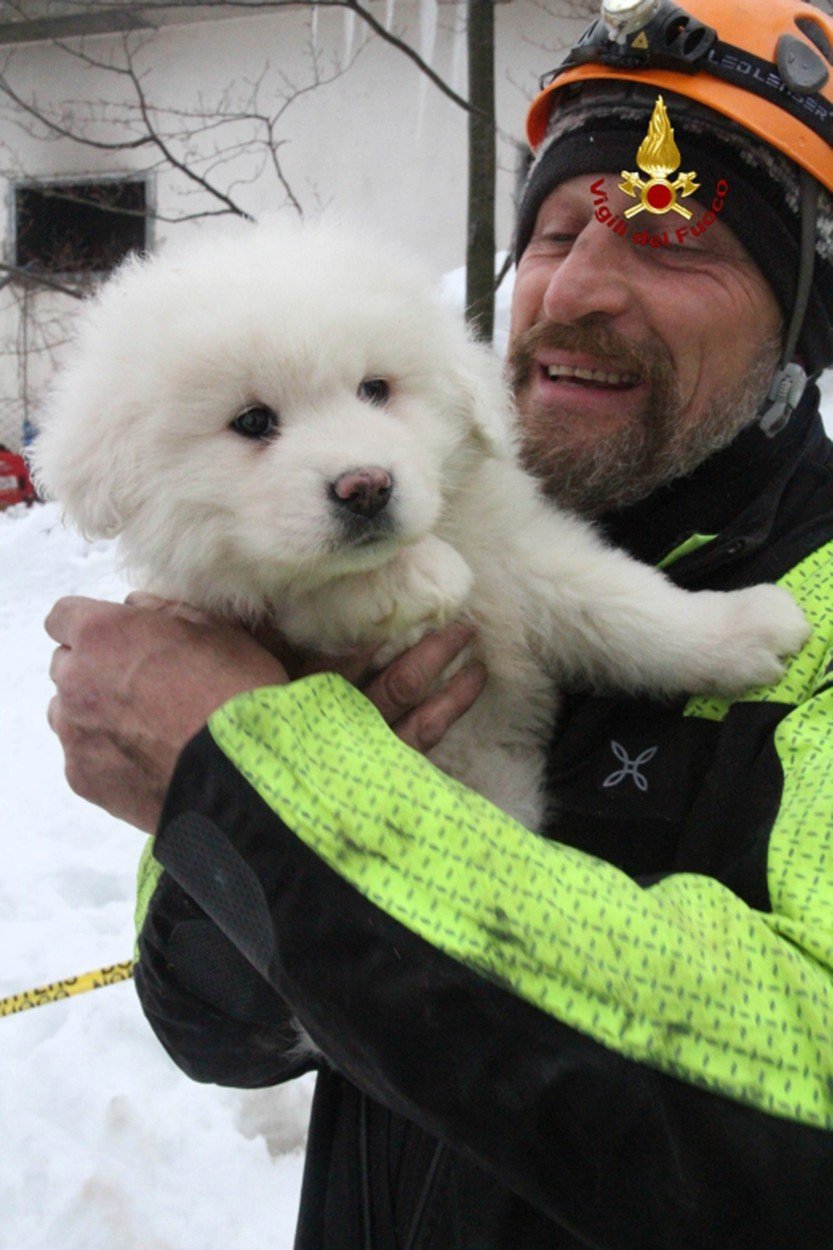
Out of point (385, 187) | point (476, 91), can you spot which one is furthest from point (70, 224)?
point (476, 91)

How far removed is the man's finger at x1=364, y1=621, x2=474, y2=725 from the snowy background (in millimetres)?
1055

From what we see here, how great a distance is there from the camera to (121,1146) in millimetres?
3215

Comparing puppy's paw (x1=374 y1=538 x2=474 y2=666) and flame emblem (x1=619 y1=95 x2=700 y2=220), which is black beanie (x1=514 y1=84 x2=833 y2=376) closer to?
flame emblem (x1=619 y1=95 x2=700 y2=220)

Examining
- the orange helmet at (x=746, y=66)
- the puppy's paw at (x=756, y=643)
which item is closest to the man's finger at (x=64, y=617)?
the puppy's paw at (x=756, y=643)

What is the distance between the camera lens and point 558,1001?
1.02m

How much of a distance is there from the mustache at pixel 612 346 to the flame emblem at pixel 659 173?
26 cm

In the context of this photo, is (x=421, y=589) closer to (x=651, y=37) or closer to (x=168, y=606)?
(x=168, y=606)

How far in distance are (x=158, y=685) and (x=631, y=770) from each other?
78 centimetres

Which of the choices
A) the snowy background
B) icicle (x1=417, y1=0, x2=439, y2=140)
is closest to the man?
the snowy background

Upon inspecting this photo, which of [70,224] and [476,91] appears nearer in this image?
[476,91]

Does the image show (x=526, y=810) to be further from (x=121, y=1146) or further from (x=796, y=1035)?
(x=121, y=1146)

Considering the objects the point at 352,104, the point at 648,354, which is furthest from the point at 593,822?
the point at 352,104

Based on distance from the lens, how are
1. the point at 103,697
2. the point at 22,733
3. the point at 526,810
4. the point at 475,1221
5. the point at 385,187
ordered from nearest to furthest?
the point at 475,1221 → the point at 103,697 → the point at 526,810 → the point at 22,733 → the point at 385,187

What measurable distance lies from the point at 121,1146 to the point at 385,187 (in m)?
9.33
